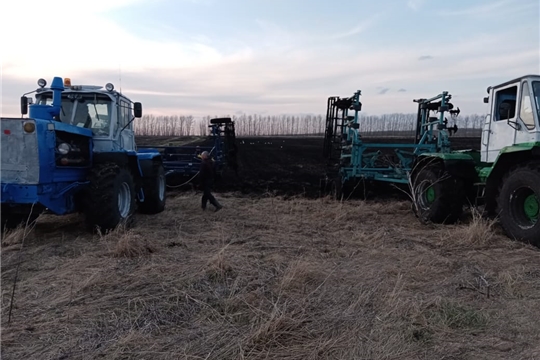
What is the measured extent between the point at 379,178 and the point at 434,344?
7.91 metres

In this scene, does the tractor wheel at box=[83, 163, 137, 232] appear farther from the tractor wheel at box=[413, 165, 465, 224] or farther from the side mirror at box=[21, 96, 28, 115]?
the tractor wheel at box=[413, 165, 465, 224]

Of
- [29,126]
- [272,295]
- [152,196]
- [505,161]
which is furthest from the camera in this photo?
Answer: [152,196]

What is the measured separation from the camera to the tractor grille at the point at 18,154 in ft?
20.5

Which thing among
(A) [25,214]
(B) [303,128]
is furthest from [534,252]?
(B) [303,128]

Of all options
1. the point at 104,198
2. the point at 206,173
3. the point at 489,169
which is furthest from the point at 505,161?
the point at 104,198

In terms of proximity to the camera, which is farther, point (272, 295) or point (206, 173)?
point (206, 173)

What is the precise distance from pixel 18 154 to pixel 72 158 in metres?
0.96

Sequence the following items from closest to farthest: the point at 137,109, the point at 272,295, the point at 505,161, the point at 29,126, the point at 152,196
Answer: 1. the point at 272,295
2. the point at 29,126
3. the point at 505,161
4. the point at 137,109
5. the point at 152,196

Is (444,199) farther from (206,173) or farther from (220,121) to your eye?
(220,121)

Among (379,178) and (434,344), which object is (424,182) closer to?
(379,178)

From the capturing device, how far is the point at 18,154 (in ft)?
20.6

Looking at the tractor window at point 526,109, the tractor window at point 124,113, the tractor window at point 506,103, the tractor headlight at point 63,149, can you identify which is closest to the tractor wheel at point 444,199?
the tractor window at point 506,103

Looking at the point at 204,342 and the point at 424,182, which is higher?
the point at 424,182

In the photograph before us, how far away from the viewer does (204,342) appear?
3381 millimetres
